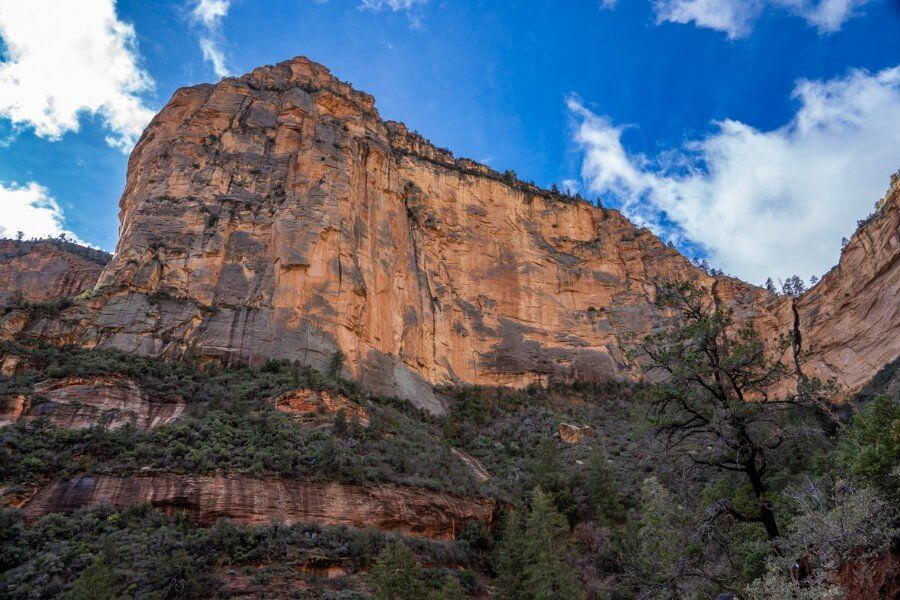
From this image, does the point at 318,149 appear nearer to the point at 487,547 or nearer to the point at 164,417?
the point at 164,417

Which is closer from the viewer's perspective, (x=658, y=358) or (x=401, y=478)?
(x=658, y=358)

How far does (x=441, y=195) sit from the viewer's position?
6469 cm

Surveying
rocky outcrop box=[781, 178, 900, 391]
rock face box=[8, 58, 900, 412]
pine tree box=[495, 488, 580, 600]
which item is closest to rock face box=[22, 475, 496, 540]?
pine tree box=[495, 488, 580, 600]

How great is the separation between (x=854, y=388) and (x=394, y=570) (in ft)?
110

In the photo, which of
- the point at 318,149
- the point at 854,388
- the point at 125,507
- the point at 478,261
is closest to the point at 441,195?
the point at 478,261

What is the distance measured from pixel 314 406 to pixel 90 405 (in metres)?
10.3

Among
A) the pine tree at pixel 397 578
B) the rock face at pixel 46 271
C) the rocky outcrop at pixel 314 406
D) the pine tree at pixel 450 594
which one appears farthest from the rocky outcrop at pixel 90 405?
the rock face at pixel 46 271

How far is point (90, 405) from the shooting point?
2870 centimetres

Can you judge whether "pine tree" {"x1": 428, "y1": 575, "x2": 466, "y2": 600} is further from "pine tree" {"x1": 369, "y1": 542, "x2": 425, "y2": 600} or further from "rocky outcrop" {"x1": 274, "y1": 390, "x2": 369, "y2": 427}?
"rocky outcrop" {"x1": 274, "y1": 390, "x2": 369, "y2": 427}

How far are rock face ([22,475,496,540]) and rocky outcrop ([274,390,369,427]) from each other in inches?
241

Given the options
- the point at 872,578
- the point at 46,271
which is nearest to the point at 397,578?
the point at 872,578

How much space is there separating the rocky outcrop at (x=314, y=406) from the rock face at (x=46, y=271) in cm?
4399

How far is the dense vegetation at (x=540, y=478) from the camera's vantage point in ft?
38.6

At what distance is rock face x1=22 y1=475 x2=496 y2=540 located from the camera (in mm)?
23484
